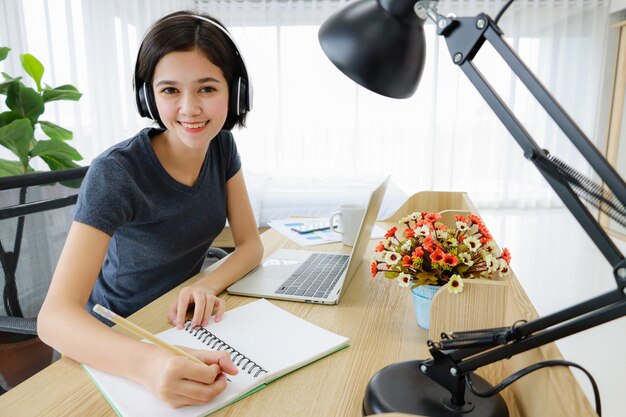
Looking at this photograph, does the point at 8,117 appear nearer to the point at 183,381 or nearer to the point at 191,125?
the point at 191,125

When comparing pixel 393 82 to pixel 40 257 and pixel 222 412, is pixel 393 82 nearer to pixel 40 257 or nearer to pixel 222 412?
pixel 222 412

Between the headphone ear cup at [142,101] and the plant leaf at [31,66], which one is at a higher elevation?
the plant leaf at [31,66]

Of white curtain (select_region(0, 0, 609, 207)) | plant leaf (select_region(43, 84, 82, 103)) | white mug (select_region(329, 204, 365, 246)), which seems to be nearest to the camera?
white mug (select_region(329, 204, 365, 246))

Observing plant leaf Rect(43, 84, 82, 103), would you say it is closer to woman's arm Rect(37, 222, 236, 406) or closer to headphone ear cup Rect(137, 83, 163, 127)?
headphone ear cup Rect(137, 83, 163, 127)

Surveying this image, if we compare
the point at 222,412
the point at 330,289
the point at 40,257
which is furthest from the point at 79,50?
the point at 222,412

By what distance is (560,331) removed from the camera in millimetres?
426

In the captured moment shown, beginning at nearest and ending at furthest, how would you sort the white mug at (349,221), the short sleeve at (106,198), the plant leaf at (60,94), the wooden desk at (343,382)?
the wooden desk at (343,382) → the short sleeve at (106,198) → the white mug at (349,221) → the plant leaf at (60,94)

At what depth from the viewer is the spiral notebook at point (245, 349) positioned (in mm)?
580

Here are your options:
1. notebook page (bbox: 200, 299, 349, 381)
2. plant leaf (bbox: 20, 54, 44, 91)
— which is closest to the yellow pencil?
notebook page (bbox: 200, 299, 349, 381)

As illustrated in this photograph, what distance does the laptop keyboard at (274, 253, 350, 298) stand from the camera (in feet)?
3.11

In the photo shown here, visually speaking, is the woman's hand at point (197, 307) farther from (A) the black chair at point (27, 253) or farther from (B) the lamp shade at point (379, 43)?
(B) the lamp shade at point (379, 43)

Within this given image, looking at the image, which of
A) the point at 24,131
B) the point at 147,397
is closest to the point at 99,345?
the point at 147,397

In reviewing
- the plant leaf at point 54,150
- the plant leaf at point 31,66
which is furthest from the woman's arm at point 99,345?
the plant leaf at point 31,66

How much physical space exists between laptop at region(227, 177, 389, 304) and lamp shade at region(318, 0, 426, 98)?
37 cm
